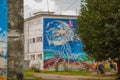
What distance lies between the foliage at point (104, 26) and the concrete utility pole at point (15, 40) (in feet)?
54.0

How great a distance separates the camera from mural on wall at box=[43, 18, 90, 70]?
6494 centimetres

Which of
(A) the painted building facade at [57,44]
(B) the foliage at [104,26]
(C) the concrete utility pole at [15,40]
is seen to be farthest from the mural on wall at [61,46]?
(C) the concrete utility pole at [15,40]

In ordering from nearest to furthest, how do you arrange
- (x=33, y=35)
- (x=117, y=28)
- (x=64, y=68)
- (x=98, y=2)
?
(x=117, y=28) → (x=98, y=2) → (x=64, y=68) → (x=33, y=35)

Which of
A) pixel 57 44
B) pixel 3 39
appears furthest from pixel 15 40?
pixel 57 44

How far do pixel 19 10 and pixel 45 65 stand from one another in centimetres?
5618

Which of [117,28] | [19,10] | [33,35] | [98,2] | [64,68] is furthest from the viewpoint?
[33,35]

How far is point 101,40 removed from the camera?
25797mm

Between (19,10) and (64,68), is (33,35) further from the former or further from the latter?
(19,10)

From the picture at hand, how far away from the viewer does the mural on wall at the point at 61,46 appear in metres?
64.9

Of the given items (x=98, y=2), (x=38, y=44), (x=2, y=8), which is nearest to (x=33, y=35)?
(x=38, y=44)

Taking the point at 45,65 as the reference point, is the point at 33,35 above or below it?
above

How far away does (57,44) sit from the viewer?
216ft

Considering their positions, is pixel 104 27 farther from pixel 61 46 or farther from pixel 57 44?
pixel 61 46

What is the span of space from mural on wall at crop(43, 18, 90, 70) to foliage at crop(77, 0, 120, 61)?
3570cm
